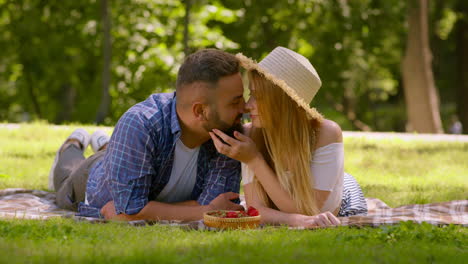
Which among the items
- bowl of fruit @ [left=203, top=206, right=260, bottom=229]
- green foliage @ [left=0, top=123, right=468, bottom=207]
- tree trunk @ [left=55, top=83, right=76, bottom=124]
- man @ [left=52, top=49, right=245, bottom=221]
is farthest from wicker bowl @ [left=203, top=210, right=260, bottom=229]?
tree trunk @ [left=55, top=83, right=76, bottom=124]

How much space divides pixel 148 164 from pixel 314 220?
129 centimetres

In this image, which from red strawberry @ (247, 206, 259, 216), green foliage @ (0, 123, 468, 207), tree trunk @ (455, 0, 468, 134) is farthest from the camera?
tree trunk @ (455, 0, 468, 134)

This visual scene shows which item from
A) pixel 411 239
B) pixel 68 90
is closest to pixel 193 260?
pixel 411 239

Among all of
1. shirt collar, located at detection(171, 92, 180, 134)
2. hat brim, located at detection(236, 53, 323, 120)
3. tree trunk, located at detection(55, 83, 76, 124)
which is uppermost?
hat brim, located at detection(236, 53, 323, 120)

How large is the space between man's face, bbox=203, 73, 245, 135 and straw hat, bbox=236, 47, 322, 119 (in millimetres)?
171

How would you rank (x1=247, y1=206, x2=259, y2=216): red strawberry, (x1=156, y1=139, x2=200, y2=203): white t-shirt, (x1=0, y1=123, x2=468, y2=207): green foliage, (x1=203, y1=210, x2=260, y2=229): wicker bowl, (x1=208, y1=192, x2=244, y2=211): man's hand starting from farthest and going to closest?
1. (x1=0, y1=123, x2=468, y2=207): green foliage
2. (x1=156, y1=139, x2=200, y2=203): white t-shirt
3. (x1=208, y1=192, x2=244, y2=211): man's hand
4. (x1=247, y1=206, x2=259, y2=216): red strawberry
5. (x1=203, y1=210, x2=260, y2=229): wicker bowl

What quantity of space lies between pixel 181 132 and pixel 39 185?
3314 millimetres

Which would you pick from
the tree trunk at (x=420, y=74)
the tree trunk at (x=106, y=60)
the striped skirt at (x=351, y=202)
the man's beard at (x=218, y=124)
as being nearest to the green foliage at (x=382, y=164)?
the striped skirt at (x=351, y=202)

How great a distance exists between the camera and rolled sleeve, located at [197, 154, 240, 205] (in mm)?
5180

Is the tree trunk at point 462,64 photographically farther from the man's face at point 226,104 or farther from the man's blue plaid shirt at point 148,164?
the man's face at point 226,104

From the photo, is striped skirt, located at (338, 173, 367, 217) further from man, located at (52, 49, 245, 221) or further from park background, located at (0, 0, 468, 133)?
park background, located at (0, 0, 468, 133)

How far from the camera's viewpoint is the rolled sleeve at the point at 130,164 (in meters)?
4.79

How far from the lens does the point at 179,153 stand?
201 inches

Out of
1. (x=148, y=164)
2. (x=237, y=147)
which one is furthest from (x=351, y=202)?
(x=148, y=164)
